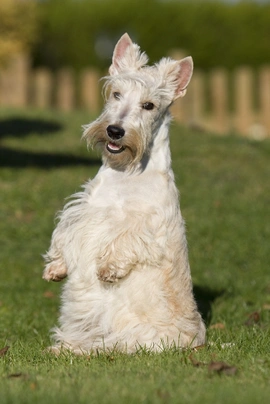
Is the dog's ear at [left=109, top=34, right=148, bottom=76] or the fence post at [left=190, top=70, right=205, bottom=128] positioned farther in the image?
the fence post at [left=190, top=70, right=205, bottom=128]

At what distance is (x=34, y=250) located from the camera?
38.7ft

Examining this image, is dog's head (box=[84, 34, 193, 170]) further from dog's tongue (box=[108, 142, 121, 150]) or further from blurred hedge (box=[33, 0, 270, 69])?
blurred hedge (box=[33, 0, 270, 69])

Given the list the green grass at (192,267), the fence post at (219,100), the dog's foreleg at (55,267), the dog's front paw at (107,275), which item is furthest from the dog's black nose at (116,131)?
the fence post at (219,100)

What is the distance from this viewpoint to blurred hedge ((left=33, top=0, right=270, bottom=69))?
29.1 m

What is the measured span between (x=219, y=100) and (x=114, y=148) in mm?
19778

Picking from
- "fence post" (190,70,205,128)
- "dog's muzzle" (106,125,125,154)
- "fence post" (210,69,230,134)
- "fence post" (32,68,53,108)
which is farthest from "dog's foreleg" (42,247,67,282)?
"fence post" (210,69,230,134)

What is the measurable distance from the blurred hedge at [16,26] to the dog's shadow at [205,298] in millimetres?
14793

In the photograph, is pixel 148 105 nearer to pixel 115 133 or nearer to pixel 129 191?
pixel 115 133

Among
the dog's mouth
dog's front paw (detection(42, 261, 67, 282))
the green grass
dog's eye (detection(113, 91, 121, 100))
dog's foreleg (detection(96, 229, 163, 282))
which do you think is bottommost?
the green grass

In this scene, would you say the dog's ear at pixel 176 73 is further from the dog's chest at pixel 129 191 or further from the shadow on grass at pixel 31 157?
the shadow on grass at pixel 31 157

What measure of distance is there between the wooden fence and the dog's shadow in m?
14.7

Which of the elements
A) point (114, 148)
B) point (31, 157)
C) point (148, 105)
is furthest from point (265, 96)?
point (114, 148)

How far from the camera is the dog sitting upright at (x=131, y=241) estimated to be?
6.67 meters

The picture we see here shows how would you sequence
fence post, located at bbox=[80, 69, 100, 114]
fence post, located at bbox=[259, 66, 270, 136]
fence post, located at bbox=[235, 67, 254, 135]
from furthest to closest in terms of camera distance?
fence post, located at bbox=[80, 69, 100, 114] → fence post, located at bbox=[235, 67, 254, 135] → fence post, located at bbox=[259, 66, 270, 136]
